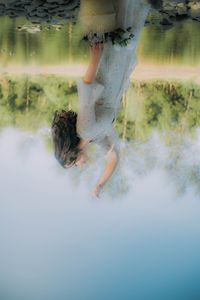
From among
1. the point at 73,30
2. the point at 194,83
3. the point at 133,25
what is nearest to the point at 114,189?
the point at 194,83

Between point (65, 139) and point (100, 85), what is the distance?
0.23 meters

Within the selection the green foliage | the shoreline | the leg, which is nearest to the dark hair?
the leg

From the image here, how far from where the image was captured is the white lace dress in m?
1.86

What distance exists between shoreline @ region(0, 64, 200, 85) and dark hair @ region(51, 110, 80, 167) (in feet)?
7.43

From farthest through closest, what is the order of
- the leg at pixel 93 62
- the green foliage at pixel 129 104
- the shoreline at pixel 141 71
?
the shoreline at pixel 141 71, the green foliage at pixel 129 104, the leg at pixel 93 62

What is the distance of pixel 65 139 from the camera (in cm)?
186

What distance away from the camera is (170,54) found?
168 inches

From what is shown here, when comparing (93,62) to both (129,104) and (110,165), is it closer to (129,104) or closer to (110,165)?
(110,165)

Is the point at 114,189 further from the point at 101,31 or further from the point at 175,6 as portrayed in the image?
the point at 101,31

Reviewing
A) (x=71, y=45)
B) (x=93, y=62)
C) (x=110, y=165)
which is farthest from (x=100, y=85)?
(x=71, y=45)

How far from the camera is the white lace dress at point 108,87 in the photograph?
1858 mm

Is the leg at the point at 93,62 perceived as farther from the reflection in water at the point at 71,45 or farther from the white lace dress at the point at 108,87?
the reflection in water at the point at 71,45

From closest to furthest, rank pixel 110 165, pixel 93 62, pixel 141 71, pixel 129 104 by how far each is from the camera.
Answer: pixel 93 62
pixel 110 165
pixel 129 104
pixel 141 71

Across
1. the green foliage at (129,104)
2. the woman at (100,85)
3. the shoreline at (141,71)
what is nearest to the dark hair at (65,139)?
the woman at (100,85)
